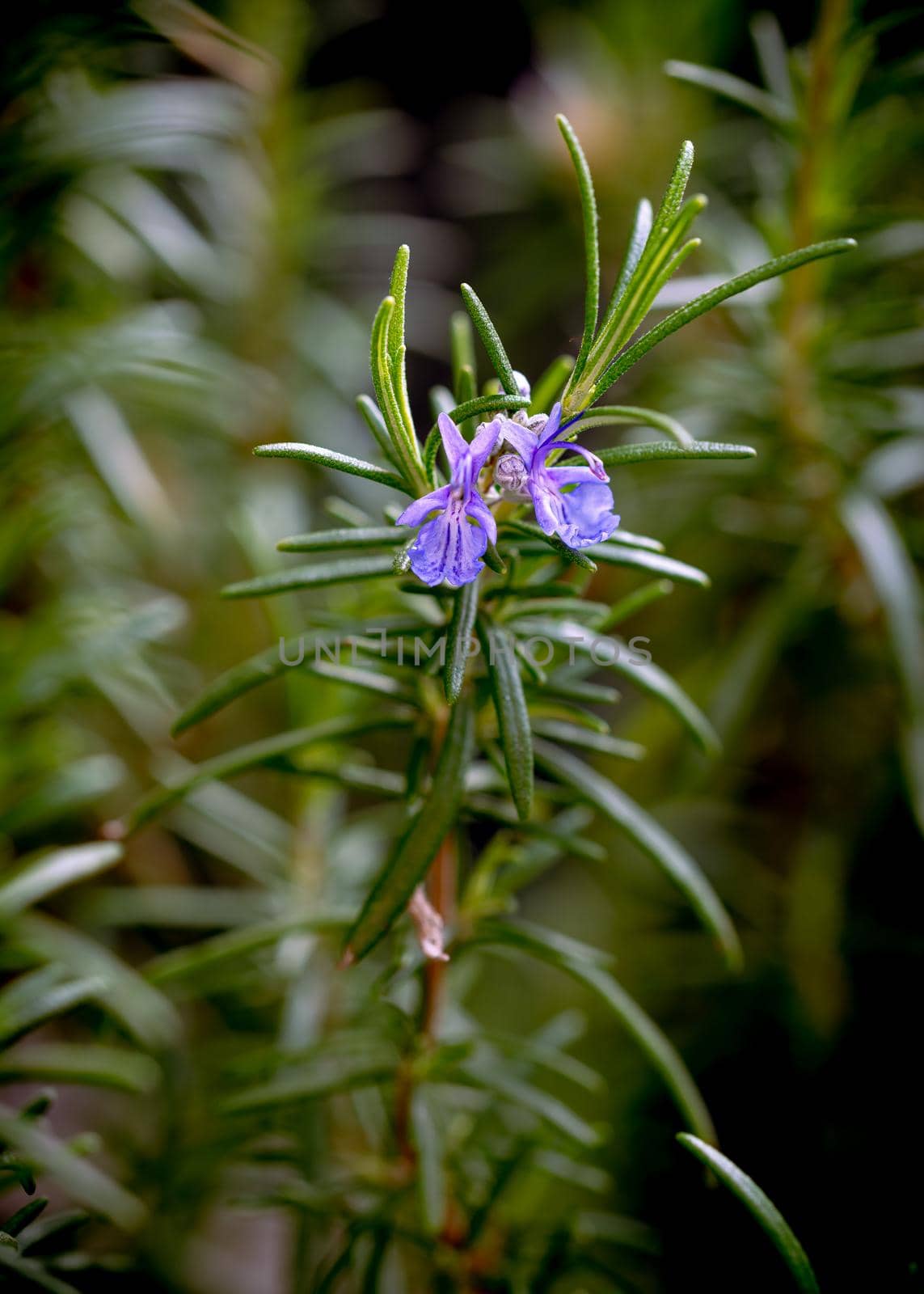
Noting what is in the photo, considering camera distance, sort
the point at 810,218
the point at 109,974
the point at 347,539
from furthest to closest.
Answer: the point at 810,218, the point at 109,974, the point at 347,539

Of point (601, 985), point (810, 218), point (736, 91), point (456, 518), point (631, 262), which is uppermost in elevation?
point (736, 91)

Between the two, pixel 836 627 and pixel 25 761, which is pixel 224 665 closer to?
pixel 25 761

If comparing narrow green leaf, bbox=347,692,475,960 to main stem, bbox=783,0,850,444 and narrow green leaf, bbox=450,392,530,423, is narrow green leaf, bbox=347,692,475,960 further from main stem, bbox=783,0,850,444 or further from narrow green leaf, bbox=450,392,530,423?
main stem, bbox=783,0,850,444

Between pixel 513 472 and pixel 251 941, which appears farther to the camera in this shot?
pixel 251 941

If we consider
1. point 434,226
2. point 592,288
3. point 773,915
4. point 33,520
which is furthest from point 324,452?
point 434,226

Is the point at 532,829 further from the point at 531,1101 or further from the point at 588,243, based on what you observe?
the point at 588,243

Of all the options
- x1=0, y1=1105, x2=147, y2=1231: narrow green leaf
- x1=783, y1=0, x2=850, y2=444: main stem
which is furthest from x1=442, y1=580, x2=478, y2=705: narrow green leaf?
x1=783, y1=0, x2=850, y2=444: main stem

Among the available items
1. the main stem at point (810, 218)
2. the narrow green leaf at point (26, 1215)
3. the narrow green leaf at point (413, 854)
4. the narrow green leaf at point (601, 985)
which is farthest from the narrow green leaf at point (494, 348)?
the main stem at point (810, 218)

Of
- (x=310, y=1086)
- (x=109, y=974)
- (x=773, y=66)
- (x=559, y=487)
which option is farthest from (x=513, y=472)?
(x=773, y=66)
